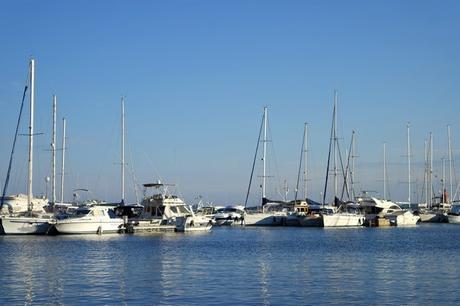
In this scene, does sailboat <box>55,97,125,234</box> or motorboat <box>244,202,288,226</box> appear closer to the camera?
sailboat <box>55,97,125,234</box>

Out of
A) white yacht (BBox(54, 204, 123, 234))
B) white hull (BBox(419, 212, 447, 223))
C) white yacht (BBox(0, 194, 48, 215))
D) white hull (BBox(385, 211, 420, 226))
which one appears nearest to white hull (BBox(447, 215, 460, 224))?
white hull (BBox(419, 212, 447, 223))

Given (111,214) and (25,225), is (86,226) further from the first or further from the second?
(111,214)

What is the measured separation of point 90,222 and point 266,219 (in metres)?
39.8

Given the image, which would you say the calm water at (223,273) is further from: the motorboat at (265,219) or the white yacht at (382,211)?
the white yacht at (382,211)

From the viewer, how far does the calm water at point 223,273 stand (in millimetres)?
30766

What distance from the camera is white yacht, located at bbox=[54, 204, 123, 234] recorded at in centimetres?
7281

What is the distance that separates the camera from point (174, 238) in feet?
240

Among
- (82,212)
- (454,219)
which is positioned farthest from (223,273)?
(454,219)

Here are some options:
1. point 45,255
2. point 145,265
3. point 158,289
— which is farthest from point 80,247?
point 158,289

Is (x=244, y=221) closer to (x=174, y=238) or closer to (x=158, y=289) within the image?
(x=174, y=238)

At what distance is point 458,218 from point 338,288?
113 m

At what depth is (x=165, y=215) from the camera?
8369cm

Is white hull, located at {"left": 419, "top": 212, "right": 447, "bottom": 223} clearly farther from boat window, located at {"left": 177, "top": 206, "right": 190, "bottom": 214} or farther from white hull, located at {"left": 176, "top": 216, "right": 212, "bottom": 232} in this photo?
boat window, located at {"left": 177, "top": 206, "right": 190, "bottom": 214}

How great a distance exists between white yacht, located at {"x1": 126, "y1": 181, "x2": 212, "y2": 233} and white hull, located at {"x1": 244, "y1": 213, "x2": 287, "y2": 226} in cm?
2346
